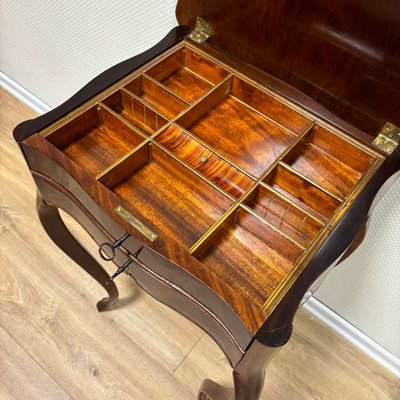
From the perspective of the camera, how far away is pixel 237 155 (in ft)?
2.31

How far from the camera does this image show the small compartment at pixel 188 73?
2.49ft

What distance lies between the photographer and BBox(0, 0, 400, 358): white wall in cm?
93

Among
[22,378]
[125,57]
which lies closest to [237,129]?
[125,57]

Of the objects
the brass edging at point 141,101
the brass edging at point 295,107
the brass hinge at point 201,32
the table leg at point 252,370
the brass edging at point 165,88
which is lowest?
the table leg at point 252,370

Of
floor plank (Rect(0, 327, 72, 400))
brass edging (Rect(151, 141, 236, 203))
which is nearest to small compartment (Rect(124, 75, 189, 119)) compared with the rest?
brass edging (Rect(151, 141, 236, 203))

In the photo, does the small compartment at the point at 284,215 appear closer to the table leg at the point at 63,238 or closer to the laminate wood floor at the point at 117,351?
the table leg at the point at 63,238

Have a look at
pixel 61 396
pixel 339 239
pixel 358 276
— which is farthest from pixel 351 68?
pixel 61 396

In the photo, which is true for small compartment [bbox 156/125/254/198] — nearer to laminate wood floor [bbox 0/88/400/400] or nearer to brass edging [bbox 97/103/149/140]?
brass edging [bbox 97/103/149/140]

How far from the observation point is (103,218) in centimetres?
61

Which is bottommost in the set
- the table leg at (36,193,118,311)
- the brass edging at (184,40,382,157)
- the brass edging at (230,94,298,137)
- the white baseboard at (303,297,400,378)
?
the white baseboard at (303,297,400,378)

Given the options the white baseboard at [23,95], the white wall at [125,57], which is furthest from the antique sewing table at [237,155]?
the white baseboard at [23,95]

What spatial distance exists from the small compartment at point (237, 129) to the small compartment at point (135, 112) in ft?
0.16

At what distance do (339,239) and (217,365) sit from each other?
→ 74 centimetres

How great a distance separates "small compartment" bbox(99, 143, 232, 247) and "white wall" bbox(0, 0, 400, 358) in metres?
0.40
